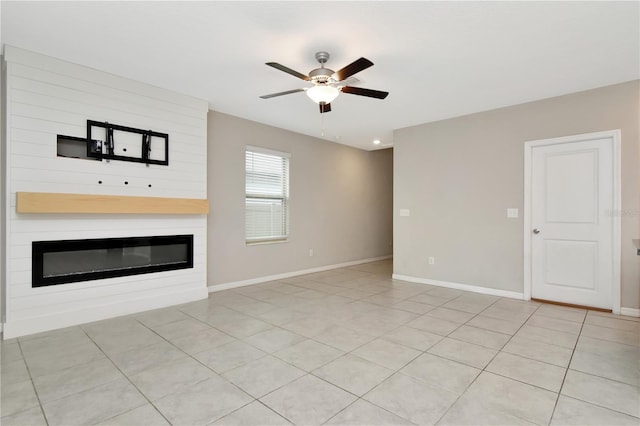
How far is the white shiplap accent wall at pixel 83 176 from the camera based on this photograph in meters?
2.97

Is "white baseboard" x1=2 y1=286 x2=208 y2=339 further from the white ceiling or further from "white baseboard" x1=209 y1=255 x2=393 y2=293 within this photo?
the white ceiling

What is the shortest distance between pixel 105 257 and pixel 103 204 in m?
0.61

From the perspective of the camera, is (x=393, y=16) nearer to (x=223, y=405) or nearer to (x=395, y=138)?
(x=223, y=405)

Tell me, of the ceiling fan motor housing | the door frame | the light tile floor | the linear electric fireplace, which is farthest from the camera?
the door frame

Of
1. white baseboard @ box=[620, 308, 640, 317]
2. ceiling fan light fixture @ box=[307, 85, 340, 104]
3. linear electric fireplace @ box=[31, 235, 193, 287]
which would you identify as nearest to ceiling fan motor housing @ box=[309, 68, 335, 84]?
ceiling fan light fixture @ box=[307, 85, 340, 104]

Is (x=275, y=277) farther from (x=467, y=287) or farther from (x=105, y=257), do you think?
(x=467, y=287)

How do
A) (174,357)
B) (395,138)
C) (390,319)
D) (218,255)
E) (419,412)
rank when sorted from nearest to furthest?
(419,412), (174,357), (390,319), (218,255), (395,138)

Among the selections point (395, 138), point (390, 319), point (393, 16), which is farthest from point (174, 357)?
point (395, 138)

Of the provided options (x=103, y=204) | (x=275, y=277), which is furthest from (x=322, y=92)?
(x=275, y=277)

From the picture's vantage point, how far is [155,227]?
389 centimetres

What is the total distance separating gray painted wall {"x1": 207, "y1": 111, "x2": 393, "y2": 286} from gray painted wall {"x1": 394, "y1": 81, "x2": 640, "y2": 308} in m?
1.51

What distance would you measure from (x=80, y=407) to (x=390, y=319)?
8.93ft

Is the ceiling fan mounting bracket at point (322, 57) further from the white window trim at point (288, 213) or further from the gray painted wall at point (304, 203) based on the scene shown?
the white window trim at point (288, 213)

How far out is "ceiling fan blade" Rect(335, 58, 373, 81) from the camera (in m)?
2.45
